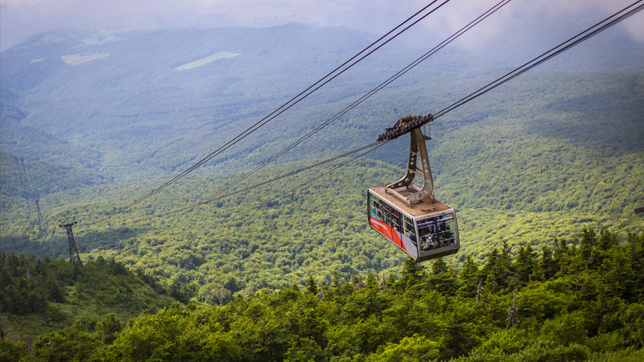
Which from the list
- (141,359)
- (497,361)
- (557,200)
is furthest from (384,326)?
(557,200)

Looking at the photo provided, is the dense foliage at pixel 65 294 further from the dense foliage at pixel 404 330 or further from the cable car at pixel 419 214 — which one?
the cable car at pixel 419 214

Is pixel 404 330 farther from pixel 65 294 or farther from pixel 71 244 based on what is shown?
pixel 71 244

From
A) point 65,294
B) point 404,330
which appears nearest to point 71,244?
point 65,294

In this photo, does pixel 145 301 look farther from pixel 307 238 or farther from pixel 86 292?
pixel 307 238

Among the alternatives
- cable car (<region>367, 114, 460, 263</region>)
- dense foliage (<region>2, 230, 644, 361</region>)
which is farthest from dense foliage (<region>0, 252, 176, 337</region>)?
cable car (<region>367, 114, 460, 263</region>)

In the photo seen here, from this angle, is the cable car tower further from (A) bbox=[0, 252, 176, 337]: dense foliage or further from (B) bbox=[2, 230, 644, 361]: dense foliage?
(B) bbox=[2, 230, 644, 361]: dense foliage
